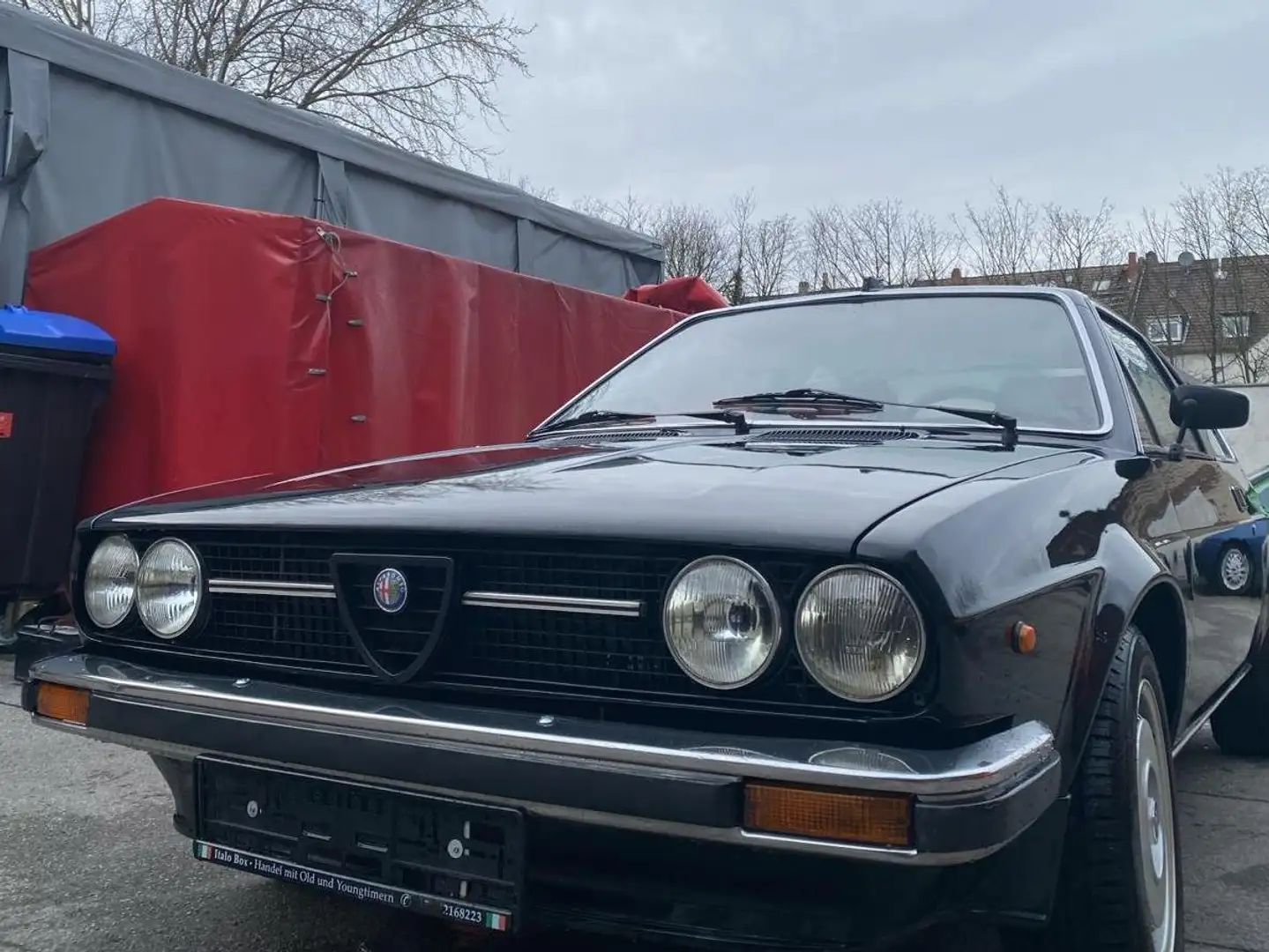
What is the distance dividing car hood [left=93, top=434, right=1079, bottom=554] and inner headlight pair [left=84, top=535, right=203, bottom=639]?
57 mm

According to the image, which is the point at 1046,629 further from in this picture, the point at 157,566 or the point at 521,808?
the point at 157,566

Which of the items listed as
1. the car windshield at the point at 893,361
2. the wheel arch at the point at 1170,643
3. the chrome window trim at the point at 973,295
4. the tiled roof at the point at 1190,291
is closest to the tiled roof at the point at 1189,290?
the tiled roof at the point at 1190,291

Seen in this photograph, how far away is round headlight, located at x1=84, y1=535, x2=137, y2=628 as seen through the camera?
2.43 m

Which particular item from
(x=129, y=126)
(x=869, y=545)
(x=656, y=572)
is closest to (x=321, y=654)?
(x=656, y=572)

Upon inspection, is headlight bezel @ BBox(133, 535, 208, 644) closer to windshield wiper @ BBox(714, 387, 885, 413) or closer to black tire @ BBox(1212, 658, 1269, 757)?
windshield wiper @ BBox(714, 387, 885, 413)

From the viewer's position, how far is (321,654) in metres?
2.18

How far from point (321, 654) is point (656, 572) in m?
0.70

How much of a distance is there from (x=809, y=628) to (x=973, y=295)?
5.79 feet

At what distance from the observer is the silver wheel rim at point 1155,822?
2.09m

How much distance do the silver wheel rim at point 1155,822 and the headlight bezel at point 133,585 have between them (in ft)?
6.32

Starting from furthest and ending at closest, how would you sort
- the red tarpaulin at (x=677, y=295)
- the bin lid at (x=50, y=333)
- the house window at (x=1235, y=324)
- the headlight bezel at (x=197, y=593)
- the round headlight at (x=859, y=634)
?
1. the house window at (x=1235, y=324)
2. the red tarpaulin at (x=677, y=295)
3. the bin lid at (x=50, y=333)
4. the headlight bezel at (x=197, y=593)
5. the round headlight at (x=859, y=634)

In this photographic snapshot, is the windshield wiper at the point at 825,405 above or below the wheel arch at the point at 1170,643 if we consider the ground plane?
above

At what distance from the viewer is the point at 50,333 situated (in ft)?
18.7

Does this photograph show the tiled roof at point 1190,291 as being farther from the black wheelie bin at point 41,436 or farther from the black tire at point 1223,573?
the black tire at point 1223,573
